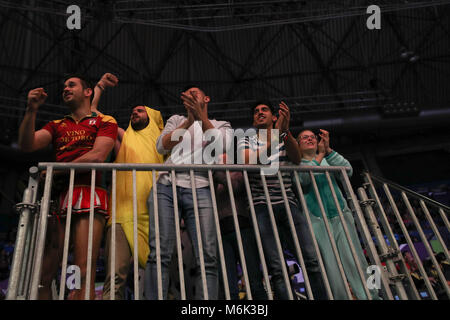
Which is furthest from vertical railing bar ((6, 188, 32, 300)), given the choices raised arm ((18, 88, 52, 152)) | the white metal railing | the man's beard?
the man's beard

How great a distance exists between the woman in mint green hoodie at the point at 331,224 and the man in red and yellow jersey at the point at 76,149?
170cm

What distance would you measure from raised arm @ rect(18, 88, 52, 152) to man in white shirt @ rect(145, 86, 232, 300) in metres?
0.93

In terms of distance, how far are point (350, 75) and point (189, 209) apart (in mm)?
12300

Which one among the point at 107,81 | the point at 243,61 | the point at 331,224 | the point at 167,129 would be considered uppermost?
the point at 243,61

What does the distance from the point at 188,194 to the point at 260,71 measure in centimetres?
1150

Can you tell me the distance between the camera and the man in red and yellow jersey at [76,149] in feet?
9.66

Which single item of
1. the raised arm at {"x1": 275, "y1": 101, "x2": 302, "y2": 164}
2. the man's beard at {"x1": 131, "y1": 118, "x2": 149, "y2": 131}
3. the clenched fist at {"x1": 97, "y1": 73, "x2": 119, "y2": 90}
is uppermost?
the clenched fist at {"x1": 97, "y1": 73, "x2": 119, "y2": 90}

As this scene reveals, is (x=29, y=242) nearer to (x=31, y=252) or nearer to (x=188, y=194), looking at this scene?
(x=31, y=252)

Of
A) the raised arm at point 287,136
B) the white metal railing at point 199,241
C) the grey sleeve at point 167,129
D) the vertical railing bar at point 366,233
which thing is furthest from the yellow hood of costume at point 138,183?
the vertical railing bar at point 366,233

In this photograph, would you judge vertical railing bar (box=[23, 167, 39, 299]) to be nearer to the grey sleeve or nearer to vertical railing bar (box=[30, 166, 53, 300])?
vertical railing bar (box=[30, 166, 53, 300])

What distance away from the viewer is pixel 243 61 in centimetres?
1387

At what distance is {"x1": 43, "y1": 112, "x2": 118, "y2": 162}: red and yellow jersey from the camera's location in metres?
3.29

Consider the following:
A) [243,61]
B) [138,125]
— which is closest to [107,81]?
[138,125]

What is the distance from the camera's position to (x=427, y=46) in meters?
13.7
